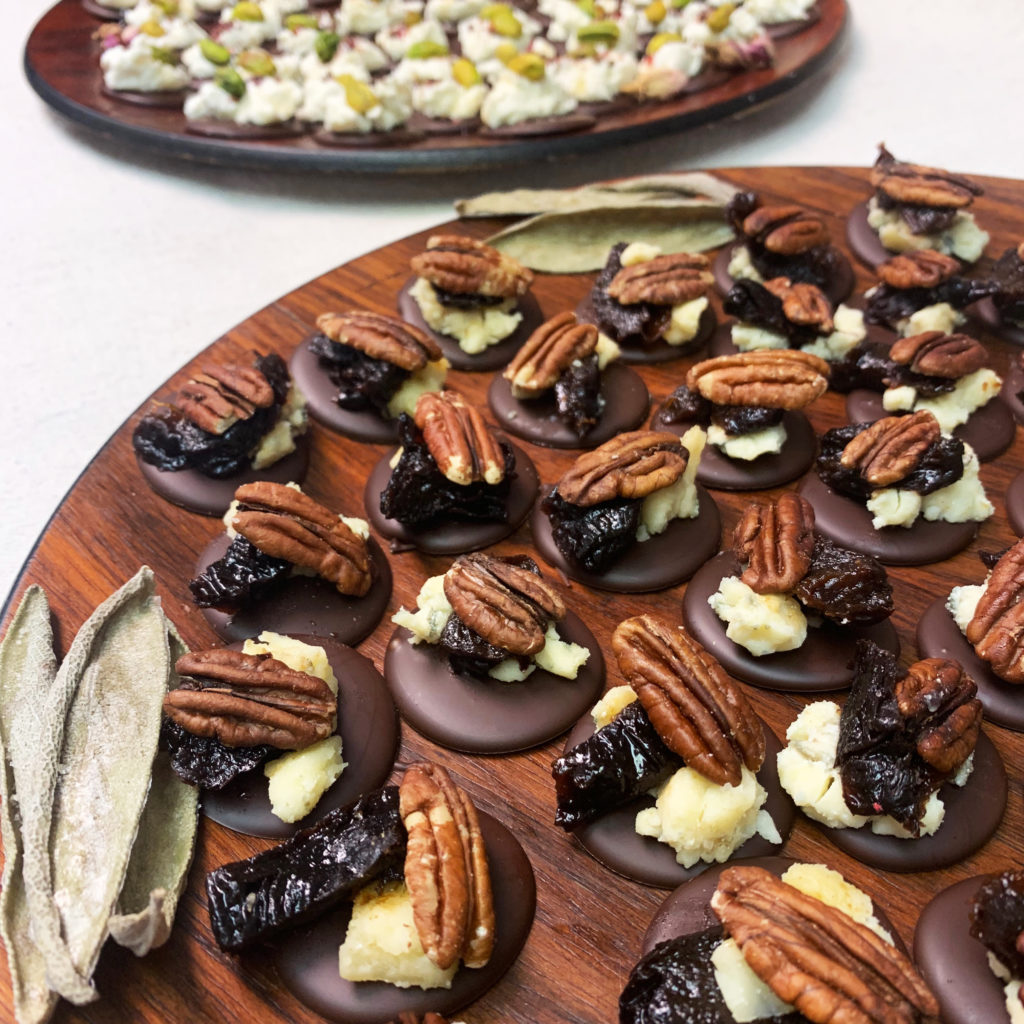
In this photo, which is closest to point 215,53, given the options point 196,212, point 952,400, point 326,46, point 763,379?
point 326,46

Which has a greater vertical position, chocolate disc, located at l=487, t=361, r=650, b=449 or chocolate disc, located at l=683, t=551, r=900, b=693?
chocolate disc, located at l=487, t=361, r=650, b=449

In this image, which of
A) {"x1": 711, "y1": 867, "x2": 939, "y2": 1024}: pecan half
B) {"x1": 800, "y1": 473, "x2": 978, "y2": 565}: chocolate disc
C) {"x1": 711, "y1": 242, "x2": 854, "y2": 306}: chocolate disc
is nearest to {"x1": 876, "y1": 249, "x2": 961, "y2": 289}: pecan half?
{"x1": 711, "y1": 242, "x2": 854, "y2": 306}: chocolate disc

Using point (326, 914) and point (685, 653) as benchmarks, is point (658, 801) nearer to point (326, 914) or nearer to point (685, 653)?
point (685, 653)

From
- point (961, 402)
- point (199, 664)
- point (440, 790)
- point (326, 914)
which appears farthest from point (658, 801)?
point (961, 402)

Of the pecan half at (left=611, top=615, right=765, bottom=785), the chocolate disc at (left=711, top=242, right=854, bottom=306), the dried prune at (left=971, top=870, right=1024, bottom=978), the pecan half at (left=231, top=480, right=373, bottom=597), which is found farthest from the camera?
the chocolate disc at (left=711, top=242, right=854, bottom=306)

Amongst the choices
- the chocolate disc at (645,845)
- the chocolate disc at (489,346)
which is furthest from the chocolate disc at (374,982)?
the chocolate disc at (489,346)

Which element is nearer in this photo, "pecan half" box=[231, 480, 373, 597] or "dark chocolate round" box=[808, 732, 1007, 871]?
"dark chocolate round" box=[808, 732, 1007, 871]

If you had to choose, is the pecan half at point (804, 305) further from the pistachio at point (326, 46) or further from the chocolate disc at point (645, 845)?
the pistachio at point (326, 46)

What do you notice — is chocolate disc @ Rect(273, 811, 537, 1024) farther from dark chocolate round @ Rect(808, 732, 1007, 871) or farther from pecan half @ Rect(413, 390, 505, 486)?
pecan half @ Rect(413, 390, 505, 486)
